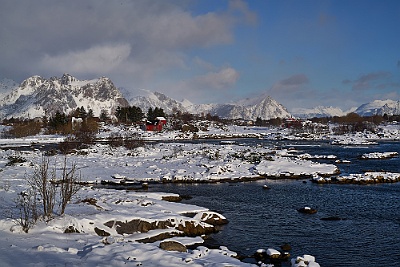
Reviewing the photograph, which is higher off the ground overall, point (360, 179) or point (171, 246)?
point (360, 179)

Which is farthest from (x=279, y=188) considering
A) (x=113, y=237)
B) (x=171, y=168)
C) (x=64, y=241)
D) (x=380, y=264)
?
(x=64, y=241)

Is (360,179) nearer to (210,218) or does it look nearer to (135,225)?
(210,218)

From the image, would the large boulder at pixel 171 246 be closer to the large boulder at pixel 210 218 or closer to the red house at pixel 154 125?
the large boulder at pixel 210 218

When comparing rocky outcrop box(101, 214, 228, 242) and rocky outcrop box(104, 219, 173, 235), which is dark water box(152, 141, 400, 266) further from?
rocky outcrop box(104, 219, 173, 235)

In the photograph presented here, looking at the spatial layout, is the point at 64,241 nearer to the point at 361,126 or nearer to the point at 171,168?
the point at 171,168

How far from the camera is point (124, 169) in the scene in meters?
36.6

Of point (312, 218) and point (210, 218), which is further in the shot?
point (312, 218)

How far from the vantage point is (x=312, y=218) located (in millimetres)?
19594

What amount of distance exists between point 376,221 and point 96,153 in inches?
1572

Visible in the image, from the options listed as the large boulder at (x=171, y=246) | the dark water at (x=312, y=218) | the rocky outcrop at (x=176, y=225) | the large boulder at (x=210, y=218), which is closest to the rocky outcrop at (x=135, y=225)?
the rocky outcrop at (x=176, y=225)

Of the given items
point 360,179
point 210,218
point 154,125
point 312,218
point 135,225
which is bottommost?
point 312,218

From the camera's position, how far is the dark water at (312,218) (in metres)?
14.6

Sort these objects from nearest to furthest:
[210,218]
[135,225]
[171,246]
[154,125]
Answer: [171,246] → [135,225] → [210,218] → [154,125]

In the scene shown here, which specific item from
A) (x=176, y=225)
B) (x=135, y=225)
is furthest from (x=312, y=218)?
(x=135, y=225)
